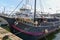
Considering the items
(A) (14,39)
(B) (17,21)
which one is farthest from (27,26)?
(A) (14,39)

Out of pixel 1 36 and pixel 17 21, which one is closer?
pixel 1 36

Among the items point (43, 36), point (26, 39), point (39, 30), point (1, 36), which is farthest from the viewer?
point (43, 36)

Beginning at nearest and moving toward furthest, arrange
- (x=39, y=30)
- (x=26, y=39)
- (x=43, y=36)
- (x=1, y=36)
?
1. (x=1, y=36)
2. (x=26, y=39)
3. (x=39, y=30)
4. (x=43, y=36)

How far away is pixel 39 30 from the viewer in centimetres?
2177

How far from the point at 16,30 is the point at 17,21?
1279 millimetres

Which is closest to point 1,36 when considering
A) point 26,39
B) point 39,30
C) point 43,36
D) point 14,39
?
point 14,39

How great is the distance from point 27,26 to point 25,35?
1182 mm

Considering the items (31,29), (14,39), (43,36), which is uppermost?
(14,39)

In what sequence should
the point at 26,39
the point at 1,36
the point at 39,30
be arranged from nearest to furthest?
the point at 1,36
the point at 26,39
the point at 39,30

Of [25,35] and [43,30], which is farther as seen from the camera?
[43,30]

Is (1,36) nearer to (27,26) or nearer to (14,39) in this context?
(14,39)

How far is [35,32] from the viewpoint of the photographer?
69.0 feet

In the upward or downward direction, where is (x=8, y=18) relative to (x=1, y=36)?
downward

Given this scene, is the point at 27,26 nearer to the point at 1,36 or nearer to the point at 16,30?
the point at 16,30
